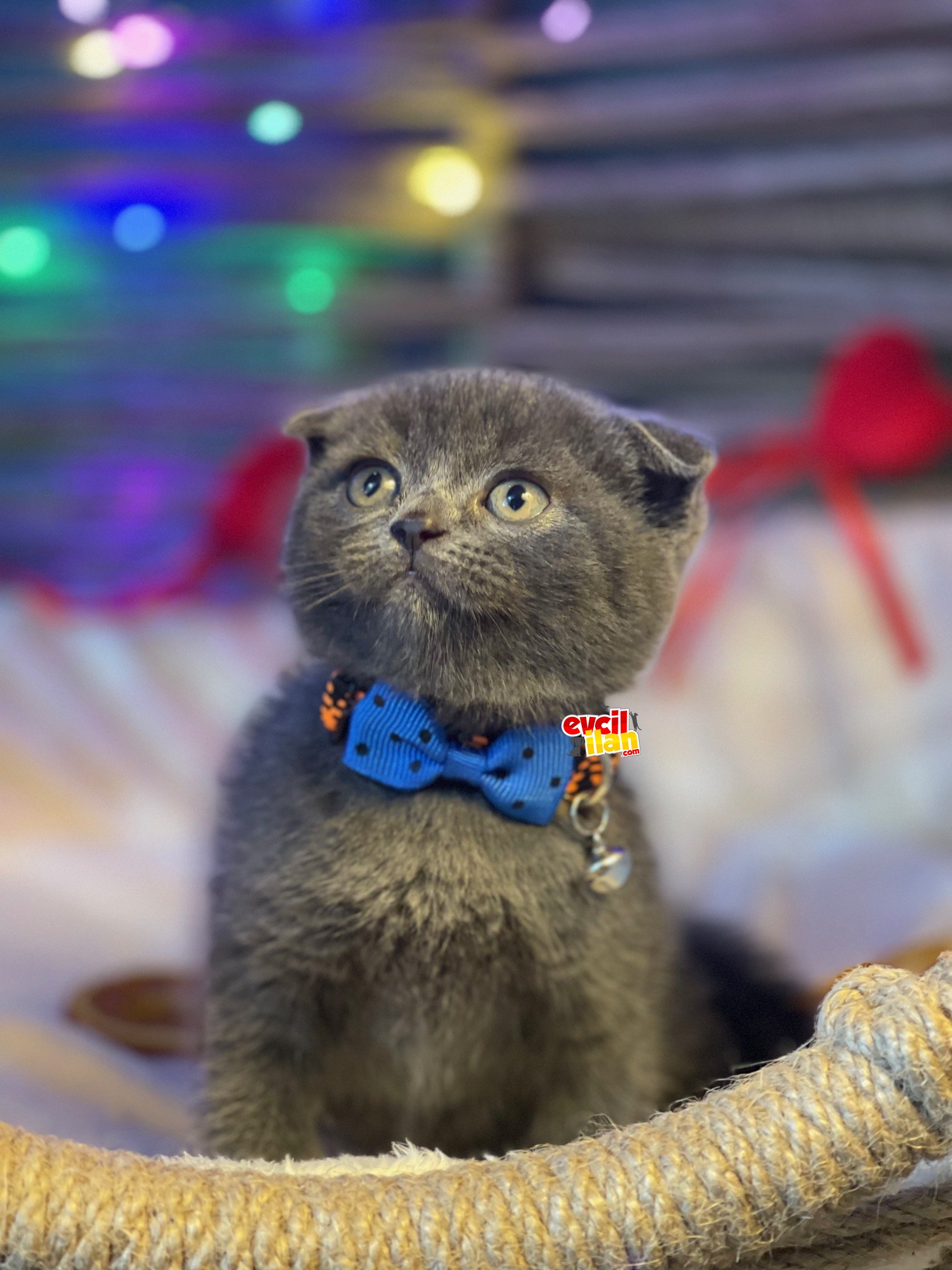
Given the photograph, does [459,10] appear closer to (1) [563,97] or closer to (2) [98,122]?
(1) [563,97]

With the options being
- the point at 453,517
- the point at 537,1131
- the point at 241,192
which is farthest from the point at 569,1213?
the point at 241,192

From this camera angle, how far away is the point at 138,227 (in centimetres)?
198

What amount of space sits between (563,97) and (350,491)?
145 centimetres

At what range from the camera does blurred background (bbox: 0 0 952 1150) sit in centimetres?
185

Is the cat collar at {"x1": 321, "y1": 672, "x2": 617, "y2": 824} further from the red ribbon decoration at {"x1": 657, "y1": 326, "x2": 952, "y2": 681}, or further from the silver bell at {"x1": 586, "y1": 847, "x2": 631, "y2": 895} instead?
the red ribbon decoration at {"x1": 657, "y1": 326, "x2": 952, "y2": 681}

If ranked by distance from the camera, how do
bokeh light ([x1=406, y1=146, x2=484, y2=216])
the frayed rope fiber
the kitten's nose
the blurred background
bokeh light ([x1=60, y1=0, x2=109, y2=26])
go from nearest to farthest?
1. the frayed rope fiber
2. the kitten's nose
3. bokeh light ([x1=60, y1=0, x2=109, y2=26])
4. the blurred background
5. bokeh light ([x1=406, y1=146, x2=484, y2=216])

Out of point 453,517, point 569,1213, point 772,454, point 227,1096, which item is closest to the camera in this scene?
point 569,1213

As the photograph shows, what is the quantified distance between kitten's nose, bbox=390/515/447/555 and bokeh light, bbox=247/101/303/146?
4.38 ft

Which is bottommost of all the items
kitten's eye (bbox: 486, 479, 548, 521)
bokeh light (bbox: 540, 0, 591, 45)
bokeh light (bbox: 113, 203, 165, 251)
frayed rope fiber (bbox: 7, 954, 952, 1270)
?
frayed rope fiber (bbox: 7, 954, 952, 1270)

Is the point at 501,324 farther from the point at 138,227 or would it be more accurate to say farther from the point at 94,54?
the point at 94,54

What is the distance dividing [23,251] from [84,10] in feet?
1.18

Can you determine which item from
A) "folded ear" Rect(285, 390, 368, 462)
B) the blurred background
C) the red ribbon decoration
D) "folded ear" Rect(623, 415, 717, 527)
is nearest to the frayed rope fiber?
"folded ear" Rect(623, 415, 717, 527)

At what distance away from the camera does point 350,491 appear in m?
0.85

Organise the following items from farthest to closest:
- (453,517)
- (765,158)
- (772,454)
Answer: (765,158)
(772,454)
(453,517)
